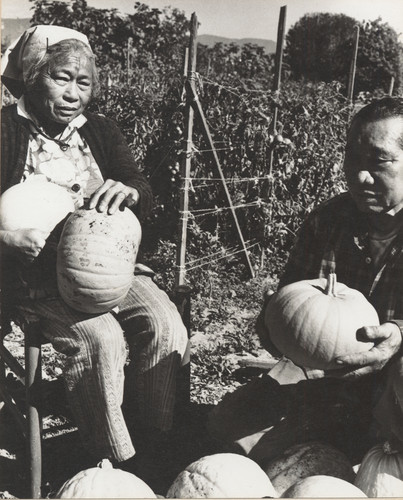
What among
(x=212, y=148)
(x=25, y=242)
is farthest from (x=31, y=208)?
(x=212, y=148)

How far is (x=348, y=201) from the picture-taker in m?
2.98

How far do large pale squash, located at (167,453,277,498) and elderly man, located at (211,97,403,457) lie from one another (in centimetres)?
53

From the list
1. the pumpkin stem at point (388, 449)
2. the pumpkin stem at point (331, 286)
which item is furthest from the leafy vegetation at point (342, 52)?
the pumpkin stem at point (388, 449)

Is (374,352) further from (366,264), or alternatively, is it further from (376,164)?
(376,164)

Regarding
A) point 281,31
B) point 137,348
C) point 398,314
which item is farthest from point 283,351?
point 281,31

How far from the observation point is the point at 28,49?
3.00 metres

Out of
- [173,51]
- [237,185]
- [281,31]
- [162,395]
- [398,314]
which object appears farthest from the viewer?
[173,51]

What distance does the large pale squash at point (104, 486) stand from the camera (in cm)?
191

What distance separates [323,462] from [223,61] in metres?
16.5

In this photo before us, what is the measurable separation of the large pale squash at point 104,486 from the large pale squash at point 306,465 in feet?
1.89

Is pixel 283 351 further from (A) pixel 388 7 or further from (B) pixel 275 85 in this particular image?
(B) pixel 275 85

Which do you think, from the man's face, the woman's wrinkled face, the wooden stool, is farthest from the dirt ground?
the man's face

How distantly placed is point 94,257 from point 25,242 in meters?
0.32

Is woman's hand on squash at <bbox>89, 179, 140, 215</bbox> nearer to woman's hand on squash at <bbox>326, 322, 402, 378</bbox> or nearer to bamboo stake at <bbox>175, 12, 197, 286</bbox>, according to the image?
woman's hand on squash at <bbox>326, 322, 402, 378</bbox>
